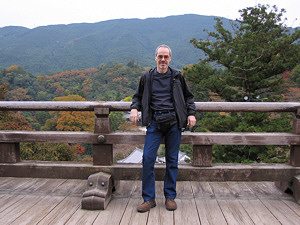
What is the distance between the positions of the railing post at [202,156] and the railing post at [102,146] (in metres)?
0.81

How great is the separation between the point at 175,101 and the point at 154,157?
50 cm

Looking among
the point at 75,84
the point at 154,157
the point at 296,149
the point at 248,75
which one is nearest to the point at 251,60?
the point at 248,75

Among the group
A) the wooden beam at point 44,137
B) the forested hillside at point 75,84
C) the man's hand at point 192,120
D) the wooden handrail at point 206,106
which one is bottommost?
the forested hillside at point 75,84

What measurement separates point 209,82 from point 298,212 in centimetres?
915

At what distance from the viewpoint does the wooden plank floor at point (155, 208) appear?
6.57 ft

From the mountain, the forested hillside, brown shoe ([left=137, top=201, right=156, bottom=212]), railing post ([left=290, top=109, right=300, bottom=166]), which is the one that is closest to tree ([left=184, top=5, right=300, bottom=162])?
railing post ([left=290, top=109, right=300, bottom=166])

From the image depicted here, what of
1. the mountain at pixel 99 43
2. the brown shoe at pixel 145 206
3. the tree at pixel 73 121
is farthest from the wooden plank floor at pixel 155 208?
the mountain at pixel 99 43

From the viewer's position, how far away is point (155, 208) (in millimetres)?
2188

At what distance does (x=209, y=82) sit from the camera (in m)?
10.9

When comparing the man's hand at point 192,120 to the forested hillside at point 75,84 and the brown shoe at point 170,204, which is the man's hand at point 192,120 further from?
the forested hillside at point 75,84

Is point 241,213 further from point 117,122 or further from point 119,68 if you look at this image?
point 119,68

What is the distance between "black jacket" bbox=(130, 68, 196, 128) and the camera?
2160 mm

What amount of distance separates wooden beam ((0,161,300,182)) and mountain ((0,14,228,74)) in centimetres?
7038

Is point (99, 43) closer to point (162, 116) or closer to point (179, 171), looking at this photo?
point (179, 171)
